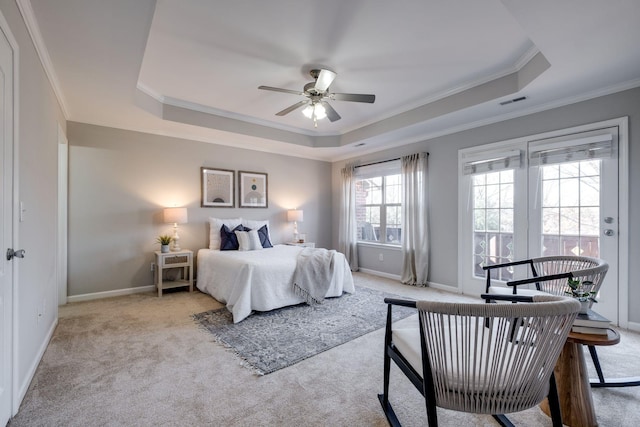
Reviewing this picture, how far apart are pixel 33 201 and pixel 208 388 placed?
185cm

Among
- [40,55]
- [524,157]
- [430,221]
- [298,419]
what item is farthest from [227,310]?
[524,157]

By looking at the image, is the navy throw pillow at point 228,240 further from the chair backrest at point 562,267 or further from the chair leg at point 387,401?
the chair backrest at point 562,267

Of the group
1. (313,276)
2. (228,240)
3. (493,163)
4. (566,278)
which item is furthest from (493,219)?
(228,240)

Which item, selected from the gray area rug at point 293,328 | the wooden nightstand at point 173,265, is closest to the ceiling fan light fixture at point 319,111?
the gray area rug at point 293,328

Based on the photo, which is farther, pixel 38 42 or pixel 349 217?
pixel 349 217

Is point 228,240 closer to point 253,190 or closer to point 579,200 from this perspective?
point 253,190

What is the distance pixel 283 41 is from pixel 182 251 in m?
3.19

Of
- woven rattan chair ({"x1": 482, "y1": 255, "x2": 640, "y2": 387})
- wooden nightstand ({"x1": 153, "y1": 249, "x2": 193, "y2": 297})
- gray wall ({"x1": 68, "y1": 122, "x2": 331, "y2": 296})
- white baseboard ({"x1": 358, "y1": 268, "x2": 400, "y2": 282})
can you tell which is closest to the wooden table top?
woven rattan chair ({"x1": 482, "y1": 255, "x2": 640, "y2": 387})

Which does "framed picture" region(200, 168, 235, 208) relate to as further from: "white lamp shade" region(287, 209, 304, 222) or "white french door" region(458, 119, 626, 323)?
"white french door" region(458, 119, 626, 323)

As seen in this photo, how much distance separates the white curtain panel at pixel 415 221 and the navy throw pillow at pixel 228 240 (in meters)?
2.73

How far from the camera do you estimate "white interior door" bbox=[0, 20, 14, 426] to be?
1.52 meters

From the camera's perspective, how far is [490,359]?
1198mm

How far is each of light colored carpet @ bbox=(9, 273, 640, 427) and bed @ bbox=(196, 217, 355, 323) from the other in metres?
0.58

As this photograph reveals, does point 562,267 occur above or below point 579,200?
below
